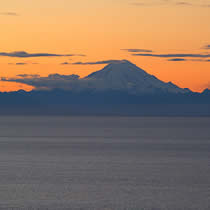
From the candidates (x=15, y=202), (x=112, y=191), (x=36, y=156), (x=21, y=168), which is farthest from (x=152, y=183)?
(x=36, y=156)

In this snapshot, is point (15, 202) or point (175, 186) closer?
point (15, 202)

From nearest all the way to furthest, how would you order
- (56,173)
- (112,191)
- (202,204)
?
(202,204), (112,191), (56,173)

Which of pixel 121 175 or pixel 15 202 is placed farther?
pixel 121 175

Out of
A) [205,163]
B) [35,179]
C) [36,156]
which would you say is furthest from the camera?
[36,156]

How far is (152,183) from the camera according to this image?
3672 cm

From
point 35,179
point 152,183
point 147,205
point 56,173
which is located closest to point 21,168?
point 56,173

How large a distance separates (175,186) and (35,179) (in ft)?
31.7

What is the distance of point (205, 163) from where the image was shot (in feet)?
173

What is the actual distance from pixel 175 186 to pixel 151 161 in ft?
62.8

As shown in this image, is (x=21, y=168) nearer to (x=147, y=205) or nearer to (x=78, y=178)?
(x=78, y=178)

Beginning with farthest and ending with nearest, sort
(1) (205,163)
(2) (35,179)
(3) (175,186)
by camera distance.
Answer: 1. (1) (205,163)
2. (2) (35,179)
3. (3) (175,186)

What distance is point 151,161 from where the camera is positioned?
5447 cm

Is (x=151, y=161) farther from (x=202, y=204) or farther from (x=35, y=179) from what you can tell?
(x=202, y=204)

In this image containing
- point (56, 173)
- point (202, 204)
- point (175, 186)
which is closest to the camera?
point (202, 204)
